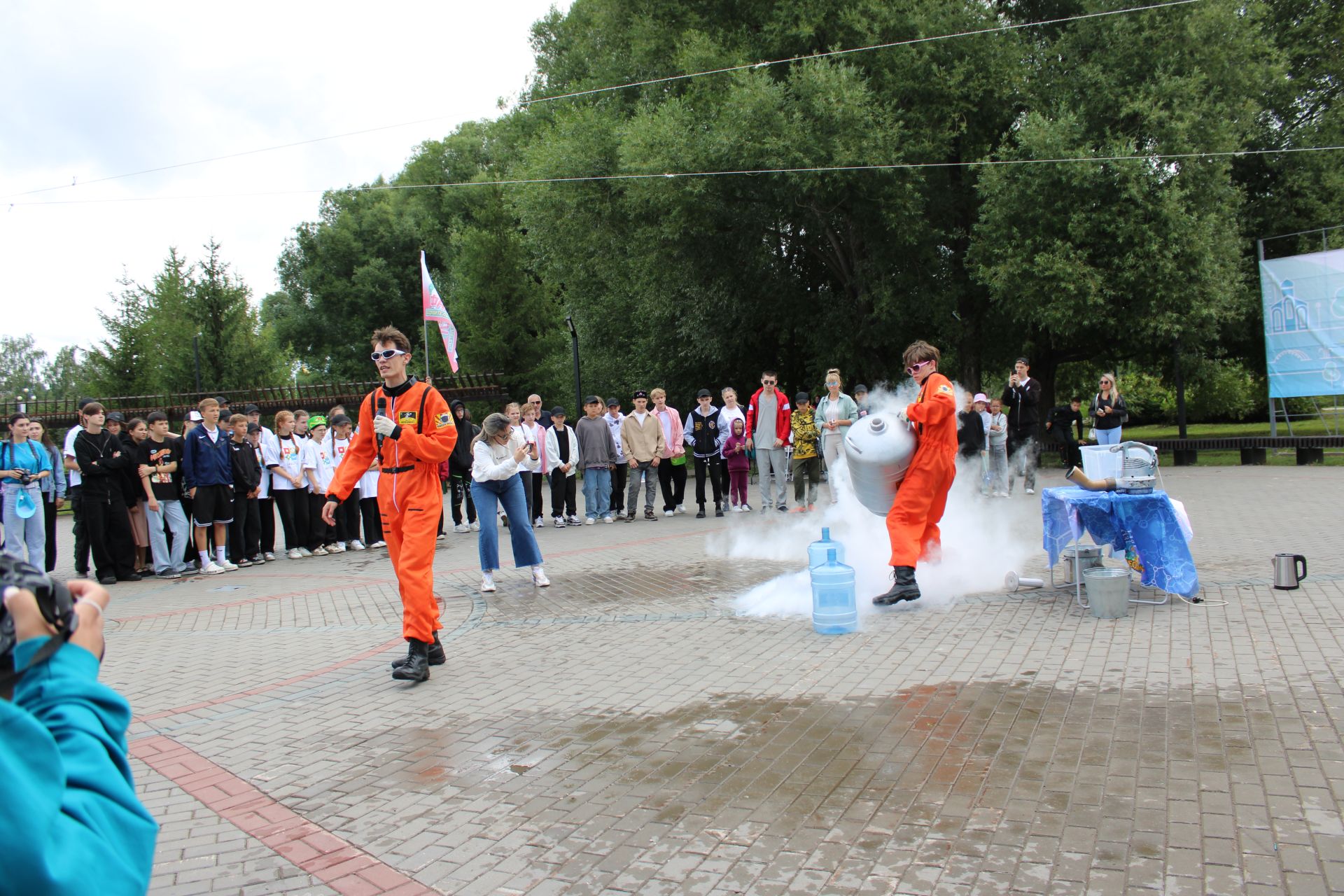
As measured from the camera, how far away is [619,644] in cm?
707

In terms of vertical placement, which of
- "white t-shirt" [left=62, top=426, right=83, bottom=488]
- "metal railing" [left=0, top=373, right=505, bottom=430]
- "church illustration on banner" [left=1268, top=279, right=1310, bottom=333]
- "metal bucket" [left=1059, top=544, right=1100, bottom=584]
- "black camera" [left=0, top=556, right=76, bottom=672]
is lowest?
"metal bucket" [left=1059, top=544, right=1100, bottom=584]

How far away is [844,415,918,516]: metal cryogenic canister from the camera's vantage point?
25.2ft

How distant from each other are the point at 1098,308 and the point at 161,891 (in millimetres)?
19577

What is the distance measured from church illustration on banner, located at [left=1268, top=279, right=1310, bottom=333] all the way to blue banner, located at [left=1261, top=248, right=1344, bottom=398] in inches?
0.5

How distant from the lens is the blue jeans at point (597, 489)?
51.6 feet

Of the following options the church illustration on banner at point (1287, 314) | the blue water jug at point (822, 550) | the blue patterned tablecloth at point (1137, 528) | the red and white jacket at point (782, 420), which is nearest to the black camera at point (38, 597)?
the blue water jug at point (822, 550)

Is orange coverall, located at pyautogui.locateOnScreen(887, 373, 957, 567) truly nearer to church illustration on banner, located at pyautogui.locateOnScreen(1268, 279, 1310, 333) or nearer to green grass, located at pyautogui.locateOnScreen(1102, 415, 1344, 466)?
green grass, located at pyautogui.locateOnScreen(1102, 415, 1344, 466)

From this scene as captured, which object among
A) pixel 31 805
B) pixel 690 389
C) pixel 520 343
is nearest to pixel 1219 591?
pixel 31 805

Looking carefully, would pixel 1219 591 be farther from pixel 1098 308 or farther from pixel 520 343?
pixel 520 343

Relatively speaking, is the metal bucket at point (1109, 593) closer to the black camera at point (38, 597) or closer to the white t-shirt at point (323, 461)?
the black camera at point (38, 597)

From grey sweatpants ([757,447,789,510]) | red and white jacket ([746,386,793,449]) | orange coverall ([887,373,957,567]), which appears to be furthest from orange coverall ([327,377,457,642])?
grey sweatpants ([757,447,789,510])

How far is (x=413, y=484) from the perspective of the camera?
6.47m

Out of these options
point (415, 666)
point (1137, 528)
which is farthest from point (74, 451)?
point (1137, 528)

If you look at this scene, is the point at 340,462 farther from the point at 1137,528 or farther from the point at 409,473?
the point at 1137,528
